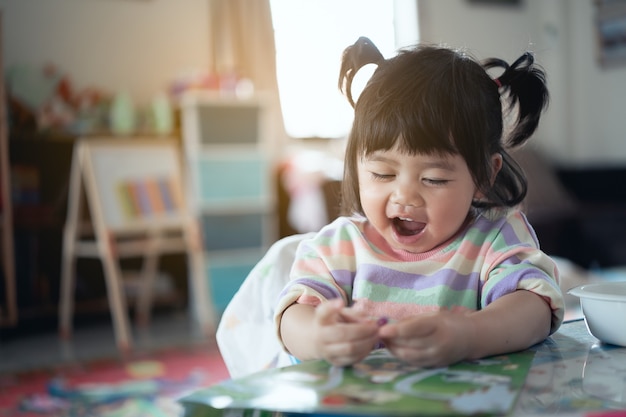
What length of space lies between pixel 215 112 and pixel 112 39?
74 centimetres

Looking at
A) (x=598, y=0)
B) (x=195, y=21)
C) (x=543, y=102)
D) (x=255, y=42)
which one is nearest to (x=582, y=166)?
(x=598, y=0)

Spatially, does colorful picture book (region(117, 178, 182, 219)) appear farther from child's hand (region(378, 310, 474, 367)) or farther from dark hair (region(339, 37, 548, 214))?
child's hand (region(378, 310, 474, 367))

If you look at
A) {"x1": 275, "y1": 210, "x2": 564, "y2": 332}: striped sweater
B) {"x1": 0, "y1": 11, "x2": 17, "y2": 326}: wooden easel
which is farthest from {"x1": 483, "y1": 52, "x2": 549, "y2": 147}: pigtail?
{"x1": 0, "y1": 11, "x2": 17, "y2": 326}: wooden easel

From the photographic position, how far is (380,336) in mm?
573

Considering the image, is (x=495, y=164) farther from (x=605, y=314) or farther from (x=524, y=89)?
(x=605, y=314)

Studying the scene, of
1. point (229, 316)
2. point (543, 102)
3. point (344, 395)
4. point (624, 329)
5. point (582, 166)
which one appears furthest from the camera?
point (582, 166)

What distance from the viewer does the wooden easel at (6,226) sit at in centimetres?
342

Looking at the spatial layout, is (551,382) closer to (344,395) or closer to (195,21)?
(344,395)

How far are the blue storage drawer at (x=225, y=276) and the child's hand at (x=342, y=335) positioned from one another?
337cm

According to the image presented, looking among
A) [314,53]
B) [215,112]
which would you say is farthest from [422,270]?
[314,53]

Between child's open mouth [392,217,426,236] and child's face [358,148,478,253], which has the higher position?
child's face [358,148,478,253]

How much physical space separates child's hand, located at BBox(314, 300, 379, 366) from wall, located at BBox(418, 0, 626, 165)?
4.92 meters

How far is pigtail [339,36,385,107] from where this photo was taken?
0.82 meters

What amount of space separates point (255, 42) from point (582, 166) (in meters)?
2.47
